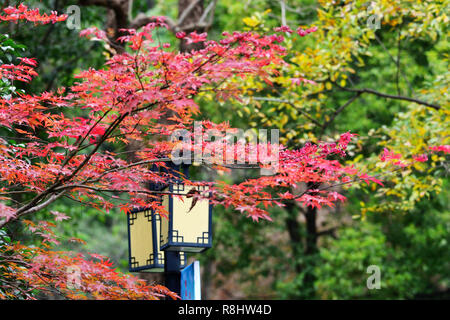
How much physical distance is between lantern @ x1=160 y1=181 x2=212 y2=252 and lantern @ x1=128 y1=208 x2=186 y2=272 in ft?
0.95

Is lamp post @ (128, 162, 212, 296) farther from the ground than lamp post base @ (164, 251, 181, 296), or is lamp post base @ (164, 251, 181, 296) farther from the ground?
lamp post @ (128, 162, 212, 296)

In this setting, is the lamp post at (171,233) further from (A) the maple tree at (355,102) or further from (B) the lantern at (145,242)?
(A) the maple tree at (355,102)

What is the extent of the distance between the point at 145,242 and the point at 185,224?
69 cm

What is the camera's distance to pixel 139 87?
3471 millimetres

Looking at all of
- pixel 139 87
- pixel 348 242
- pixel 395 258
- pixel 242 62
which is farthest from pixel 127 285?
pixel 395 258

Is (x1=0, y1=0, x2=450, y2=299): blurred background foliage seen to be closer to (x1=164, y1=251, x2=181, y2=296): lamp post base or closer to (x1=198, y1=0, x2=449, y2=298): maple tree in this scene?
(x1=198, y1=0, x2=449, y2=298): maple tree

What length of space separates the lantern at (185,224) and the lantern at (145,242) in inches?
11.4

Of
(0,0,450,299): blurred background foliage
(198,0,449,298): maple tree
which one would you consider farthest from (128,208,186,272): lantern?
(0,0,450,299): blurred background foliage

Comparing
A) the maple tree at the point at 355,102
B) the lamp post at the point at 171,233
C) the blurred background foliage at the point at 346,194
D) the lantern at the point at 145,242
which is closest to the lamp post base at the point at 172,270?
the lamp post at the point at 171,233

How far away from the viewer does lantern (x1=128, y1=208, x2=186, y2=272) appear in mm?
4836

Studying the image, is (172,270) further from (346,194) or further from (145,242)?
(346,194)
